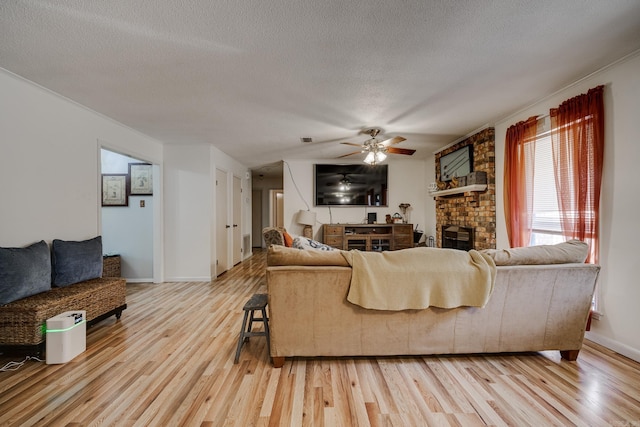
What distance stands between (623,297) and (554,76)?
1904 millimetres

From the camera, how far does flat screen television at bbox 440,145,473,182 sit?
4.12 m

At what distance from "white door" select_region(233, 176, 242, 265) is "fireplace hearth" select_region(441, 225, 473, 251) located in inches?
165

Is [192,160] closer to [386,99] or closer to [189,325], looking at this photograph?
[189,325]

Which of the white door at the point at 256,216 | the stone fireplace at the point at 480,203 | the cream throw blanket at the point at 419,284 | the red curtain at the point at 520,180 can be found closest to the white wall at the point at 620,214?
the red curtain at the point at 520,180

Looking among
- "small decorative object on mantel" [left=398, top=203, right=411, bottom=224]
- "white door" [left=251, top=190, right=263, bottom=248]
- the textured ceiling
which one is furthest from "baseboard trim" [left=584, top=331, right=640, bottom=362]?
"white door" [left=251, top=190, right=263, bottom=248]

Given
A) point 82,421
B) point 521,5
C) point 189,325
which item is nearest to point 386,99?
point 521,5

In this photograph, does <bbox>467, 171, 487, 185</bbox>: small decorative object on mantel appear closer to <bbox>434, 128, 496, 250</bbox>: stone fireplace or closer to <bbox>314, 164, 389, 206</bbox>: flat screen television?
<bbox>434, 128, 496, 250</bbox>: stone fireplace

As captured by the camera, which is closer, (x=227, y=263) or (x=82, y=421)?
(x=82, y=421)

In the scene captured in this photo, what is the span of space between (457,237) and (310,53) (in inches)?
148

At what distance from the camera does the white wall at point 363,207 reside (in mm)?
5848

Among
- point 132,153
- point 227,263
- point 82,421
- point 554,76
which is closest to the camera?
point 82,421

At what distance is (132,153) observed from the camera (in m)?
3.71

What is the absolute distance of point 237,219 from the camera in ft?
19.6

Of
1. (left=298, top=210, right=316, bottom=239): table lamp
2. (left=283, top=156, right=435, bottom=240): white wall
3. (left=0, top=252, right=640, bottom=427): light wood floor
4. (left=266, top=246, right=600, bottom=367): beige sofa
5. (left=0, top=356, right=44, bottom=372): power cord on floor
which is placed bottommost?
(left=0, top=252, right=640, bottom=427): light wood floor
